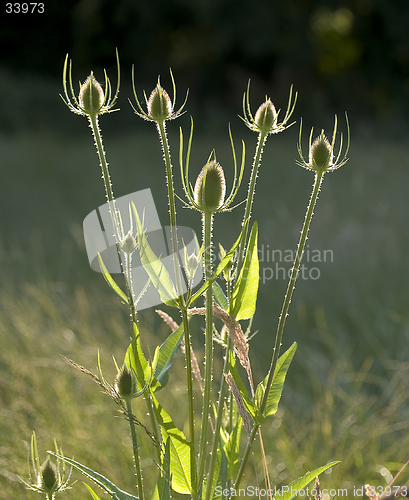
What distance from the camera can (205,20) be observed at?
6.44 m

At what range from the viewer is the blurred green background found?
1331 millimetres

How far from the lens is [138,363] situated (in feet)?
1.63

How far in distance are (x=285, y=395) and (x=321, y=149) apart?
1243 mm

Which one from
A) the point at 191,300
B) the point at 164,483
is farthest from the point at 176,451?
the point at 191,300

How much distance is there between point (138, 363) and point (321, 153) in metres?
0.25

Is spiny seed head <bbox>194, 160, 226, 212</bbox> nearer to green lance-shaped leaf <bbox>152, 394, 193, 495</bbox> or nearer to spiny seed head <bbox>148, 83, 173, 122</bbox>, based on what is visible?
spiny seed head <bbox>148, 83, 173, 122</bbox>

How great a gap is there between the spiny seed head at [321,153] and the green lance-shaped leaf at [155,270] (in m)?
0.17

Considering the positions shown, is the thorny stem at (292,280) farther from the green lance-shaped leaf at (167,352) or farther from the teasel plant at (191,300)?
the green lance-shaped leaf at (167,352)

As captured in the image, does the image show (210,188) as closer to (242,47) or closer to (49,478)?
(49,478)
